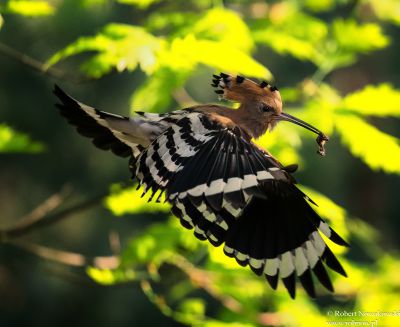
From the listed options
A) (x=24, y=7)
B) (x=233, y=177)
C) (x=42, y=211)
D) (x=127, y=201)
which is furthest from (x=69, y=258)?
(x=233, y=177)

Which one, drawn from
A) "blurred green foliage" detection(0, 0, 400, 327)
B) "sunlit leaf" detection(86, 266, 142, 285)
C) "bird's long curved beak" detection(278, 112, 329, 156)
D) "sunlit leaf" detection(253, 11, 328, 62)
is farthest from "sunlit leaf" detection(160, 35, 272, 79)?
"sunlit leaf" detection(86, 266, 142, 285)

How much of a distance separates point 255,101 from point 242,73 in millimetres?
91

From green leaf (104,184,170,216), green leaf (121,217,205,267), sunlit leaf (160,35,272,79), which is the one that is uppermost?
sunlit leaf (160,35,272,79)

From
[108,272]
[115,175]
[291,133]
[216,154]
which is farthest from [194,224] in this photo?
[115,175]

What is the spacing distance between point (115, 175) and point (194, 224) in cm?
382

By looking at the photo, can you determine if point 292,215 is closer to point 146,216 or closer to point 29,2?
point 29,2

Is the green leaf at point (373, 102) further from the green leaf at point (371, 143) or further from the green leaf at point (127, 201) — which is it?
the green leaf at point (127, 201)

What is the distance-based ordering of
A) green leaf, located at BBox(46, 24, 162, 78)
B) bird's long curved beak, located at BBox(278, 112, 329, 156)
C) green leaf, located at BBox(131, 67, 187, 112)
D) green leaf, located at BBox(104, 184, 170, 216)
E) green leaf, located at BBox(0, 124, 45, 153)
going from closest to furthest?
bird's long curved beak, located at BBox(278, 112, 329, 156) → green leaf, located at BBox(46, 24, 162, 78) → green leaf, located at BBox(131, 67, 187, 112) → green leaf, located at BBox(0, 124, 45, 153) → green leaf, located at BBox(104, 184, 170, 216)

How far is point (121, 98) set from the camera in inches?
205

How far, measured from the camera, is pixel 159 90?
167 cm

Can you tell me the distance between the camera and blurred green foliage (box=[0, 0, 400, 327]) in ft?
5.14

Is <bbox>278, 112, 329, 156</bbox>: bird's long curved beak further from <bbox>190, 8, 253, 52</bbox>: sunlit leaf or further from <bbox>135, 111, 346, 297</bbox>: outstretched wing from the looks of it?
<bbox>190, 8, 253, 52</bbox>: sunlit leaf

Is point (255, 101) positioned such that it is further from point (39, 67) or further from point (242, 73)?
point (39, 67)

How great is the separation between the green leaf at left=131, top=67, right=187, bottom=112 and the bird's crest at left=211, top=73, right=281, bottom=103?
5.4 inches
